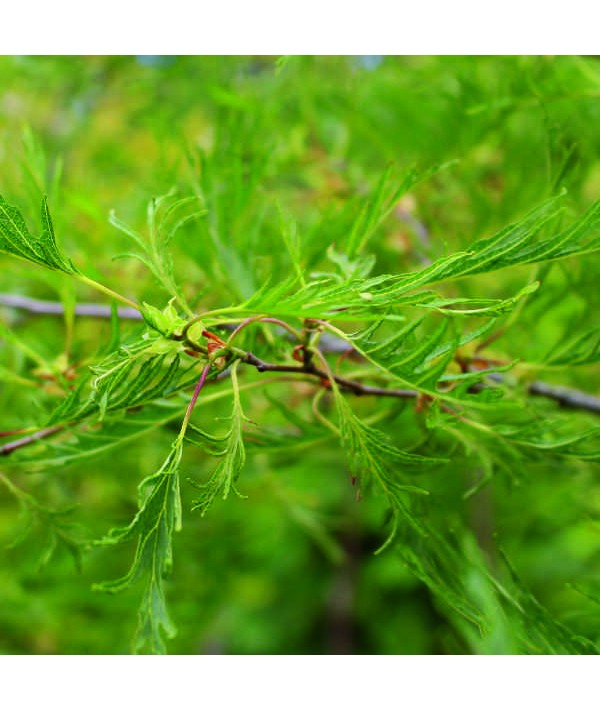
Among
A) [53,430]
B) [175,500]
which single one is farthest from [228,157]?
[175,500]

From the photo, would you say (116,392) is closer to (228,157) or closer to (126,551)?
(228,157)

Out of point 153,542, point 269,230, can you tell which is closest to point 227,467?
point 153,542

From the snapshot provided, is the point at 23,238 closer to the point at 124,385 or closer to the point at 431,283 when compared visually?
the point at 124,385

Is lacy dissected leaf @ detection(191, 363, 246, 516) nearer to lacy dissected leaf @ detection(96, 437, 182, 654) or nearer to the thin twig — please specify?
lacy dissected leaf @ detection(96, 437, 182, 654)

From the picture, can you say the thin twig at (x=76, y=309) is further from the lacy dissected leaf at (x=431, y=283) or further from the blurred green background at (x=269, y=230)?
the lacy dissected leaf at (x=431, y=283)

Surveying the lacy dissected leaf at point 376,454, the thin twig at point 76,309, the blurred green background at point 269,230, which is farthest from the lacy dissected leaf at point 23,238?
the thin twig at point 76,309

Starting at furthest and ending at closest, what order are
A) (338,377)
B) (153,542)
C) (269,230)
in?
(269,230)
(338,377)
(153,542)

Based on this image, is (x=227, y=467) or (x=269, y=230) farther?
(x=269, y=230)
